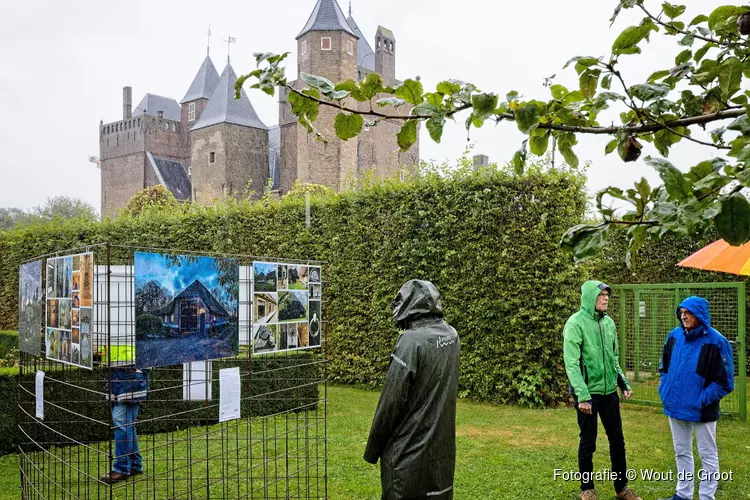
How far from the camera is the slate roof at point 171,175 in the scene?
2502 inches

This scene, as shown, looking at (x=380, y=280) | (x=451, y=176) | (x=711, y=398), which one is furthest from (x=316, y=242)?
(x=711, y=398)

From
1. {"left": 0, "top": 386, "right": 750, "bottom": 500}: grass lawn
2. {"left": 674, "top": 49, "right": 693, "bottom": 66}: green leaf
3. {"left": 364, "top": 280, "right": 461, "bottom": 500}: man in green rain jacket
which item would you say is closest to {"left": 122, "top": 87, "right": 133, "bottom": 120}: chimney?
{"left": 0, "top": 386, "right": 750, "bottom": 500}: grass lawn

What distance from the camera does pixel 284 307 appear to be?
583 cm

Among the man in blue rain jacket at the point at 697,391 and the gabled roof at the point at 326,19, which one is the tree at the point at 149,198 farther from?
the man in blue rain jacket at the point at 697,391

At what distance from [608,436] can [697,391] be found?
0.88 metres

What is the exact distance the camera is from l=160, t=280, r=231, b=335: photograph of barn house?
4.44m

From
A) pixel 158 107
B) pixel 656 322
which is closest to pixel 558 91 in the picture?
pixel 656 322

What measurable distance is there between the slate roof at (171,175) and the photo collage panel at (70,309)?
6012 centimetres

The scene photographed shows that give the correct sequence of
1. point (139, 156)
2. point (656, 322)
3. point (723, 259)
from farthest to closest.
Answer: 1. point (139, 156)
2. point (656, 322)
3. point (723, 259)

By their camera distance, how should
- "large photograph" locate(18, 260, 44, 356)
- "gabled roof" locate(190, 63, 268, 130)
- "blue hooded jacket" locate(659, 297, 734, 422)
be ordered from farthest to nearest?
"gabled roof" locate(190, 63, 268, 130) < "blue hooded jacket" locate(659, 297, 734, 422) < "large photograph" locate(18, 260, 44, 356)

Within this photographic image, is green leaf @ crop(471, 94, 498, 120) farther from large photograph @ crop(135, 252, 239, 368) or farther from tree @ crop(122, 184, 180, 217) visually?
tree @ crop(122, 184, 180, 217)

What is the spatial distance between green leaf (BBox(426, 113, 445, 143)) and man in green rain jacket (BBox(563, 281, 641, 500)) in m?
4.47

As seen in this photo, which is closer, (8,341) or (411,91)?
(411,91)

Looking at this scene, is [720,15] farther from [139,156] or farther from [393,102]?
[139,156]
